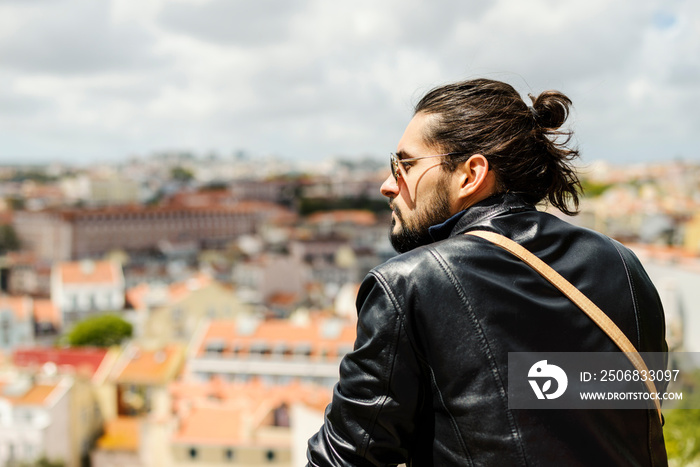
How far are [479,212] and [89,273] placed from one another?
104ft

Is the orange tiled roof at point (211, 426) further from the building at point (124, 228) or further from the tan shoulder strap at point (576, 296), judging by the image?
the building at point (124, 228)

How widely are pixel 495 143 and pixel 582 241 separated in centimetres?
18

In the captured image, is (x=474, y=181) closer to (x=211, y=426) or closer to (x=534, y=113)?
(x=534, y=113)

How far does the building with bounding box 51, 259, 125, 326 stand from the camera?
95.8 ft

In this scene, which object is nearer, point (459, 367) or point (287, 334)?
point (459, 367)

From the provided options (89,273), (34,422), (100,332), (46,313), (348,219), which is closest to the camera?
(34,422)

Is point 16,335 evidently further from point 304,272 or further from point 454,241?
point 454,241

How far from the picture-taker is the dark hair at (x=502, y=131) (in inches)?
38.2

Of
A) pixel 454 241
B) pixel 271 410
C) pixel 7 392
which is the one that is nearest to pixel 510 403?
pixel 454 241

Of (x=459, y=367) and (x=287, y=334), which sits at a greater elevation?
(x=459, y=367)

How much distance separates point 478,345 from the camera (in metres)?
0.85

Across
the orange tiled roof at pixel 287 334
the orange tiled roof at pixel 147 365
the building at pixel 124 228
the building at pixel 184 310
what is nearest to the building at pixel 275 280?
the building at pixel 184 310

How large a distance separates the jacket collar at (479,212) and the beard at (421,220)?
0.08 ft

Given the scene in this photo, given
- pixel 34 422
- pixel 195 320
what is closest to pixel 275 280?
pixel 195 320
